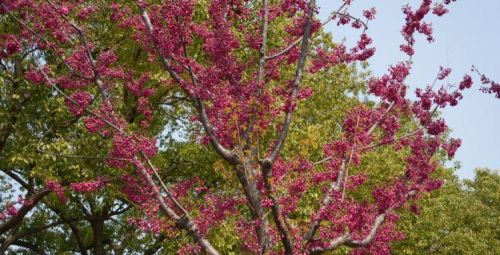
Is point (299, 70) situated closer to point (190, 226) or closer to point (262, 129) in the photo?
point (262, 129)

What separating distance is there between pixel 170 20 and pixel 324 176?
3413 mm

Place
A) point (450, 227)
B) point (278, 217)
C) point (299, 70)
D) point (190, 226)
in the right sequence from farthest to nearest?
1. point (450, 227)
2. point (299, 70)
3. point (190, 226)
4. point (278, 217)

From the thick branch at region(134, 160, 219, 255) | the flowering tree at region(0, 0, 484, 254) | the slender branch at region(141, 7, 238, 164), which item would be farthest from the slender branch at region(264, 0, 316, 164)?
the thick branch at region(134, 160, 219, 255)

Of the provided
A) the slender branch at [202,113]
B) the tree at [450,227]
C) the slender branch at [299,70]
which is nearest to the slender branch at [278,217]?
the slender branch at [299,70]

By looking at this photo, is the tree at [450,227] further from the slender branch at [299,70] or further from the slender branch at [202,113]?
the slender branch at [202,113]

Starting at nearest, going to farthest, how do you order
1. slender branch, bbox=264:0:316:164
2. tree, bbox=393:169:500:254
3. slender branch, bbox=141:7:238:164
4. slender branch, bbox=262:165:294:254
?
slender branch, bbox=262:165:294:254, slender branch, bbox=264:0:316:164, slender branch, bbox=141:7:238:164, tree, bbox=393:169:500:254

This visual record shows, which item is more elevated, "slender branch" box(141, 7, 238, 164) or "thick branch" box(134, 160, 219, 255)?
"slender branch" box(141, 7, 238, 164)

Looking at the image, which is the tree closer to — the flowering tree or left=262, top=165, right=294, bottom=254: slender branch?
the flowering tree

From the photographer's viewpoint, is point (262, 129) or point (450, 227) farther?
point (450, 227)

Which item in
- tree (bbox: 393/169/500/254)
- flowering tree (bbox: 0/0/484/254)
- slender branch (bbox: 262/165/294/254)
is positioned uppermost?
tree (bbox: 393/169/500/254)

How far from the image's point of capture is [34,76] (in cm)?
924

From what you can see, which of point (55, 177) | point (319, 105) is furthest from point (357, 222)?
point (319, 105)

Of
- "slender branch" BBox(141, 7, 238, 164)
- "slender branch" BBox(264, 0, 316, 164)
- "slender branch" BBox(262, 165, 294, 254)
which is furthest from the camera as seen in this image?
"slender branch" BBox(141, 7, 238, 164)

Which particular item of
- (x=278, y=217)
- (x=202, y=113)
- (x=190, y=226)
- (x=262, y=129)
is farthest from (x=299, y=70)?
(x=190, y=226)
